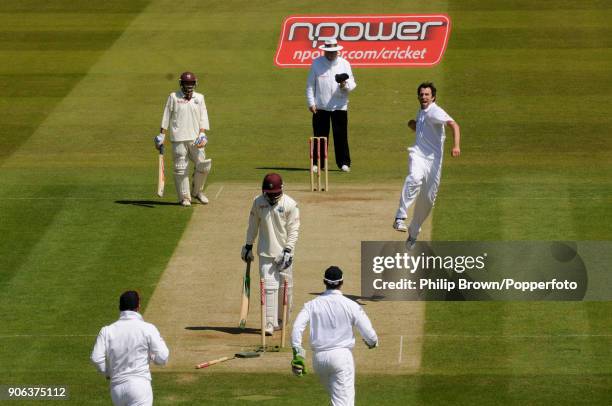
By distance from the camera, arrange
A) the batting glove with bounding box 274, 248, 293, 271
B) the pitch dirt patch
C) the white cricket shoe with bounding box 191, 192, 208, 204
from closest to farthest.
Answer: the batting glove with bounding box 274, 248, 293, 271 < the pitch dirt patch < the white cricket shoe with bounding box 191, 192, 208, 204

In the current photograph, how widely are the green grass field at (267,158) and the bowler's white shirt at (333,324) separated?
1999 millimetres

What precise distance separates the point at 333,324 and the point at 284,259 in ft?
10.4

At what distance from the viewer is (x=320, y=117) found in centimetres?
2552

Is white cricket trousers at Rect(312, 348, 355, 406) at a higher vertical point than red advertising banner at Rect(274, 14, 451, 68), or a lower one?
lower

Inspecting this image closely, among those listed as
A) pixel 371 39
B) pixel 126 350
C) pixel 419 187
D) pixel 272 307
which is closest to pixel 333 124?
pixel 419 187

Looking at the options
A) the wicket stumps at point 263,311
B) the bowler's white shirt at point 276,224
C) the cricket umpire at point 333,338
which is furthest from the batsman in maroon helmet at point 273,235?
the cricket umpire at point 333,338

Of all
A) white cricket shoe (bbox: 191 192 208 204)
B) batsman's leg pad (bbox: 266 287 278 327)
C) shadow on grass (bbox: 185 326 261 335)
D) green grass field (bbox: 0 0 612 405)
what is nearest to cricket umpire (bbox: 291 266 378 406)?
green grass field (bbox: 0 0 612 405)

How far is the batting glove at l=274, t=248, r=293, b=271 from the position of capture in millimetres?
17281

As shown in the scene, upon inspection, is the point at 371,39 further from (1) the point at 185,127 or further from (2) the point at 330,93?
(1) the point at 185,127

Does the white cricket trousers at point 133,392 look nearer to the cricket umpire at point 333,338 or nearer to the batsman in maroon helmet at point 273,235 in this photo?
the cricket umpire at point 333,338

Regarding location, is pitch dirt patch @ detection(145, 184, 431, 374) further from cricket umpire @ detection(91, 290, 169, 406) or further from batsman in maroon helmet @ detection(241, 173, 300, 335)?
cricket umpire @ detection(91, 290, 169, 406)

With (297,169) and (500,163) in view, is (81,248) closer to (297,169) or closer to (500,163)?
(297,169)

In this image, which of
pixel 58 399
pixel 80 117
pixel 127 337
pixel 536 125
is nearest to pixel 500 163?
pixel 536 125

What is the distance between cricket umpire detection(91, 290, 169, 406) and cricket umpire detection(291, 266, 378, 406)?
1.43m
